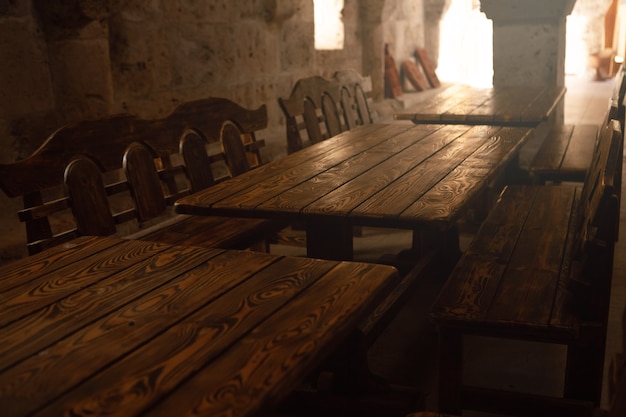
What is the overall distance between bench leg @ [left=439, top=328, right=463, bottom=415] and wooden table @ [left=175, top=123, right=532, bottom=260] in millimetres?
310

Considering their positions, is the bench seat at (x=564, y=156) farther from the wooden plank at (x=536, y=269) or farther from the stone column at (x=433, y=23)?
the stone column at (x=433, y=23)

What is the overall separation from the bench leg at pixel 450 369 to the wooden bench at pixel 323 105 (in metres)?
2.09

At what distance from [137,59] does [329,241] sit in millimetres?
2729

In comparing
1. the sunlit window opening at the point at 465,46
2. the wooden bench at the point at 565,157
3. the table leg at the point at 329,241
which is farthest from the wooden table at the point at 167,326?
the sunlit window opening at the point at 465,46

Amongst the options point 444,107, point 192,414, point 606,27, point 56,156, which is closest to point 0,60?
point 56,156

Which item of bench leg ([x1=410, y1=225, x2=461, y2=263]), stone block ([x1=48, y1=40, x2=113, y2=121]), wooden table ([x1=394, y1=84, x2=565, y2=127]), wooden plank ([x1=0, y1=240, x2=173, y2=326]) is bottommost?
bench leg ([x1=410, y1=225, x2=461, y2=263])

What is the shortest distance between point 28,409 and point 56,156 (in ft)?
5.51

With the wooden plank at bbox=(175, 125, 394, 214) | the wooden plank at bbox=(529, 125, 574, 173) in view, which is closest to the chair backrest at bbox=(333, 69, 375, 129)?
the wooden plank at bbox=(175, 125, 394, 214)

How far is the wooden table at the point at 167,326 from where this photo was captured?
124 cm

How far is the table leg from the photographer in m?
2.79

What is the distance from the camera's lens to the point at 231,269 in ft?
6.13

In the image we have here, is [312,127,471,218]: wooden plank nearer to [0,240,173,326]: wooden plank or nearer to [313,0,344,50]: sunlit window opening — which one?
[0,240,173,326]: wooden plank

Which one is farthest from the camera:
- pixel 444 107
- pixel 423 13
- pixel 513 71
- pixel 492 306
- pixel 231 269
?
pixel 423 13

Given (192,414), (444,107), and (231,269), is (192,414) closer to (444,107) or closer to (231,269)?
(231,269)
